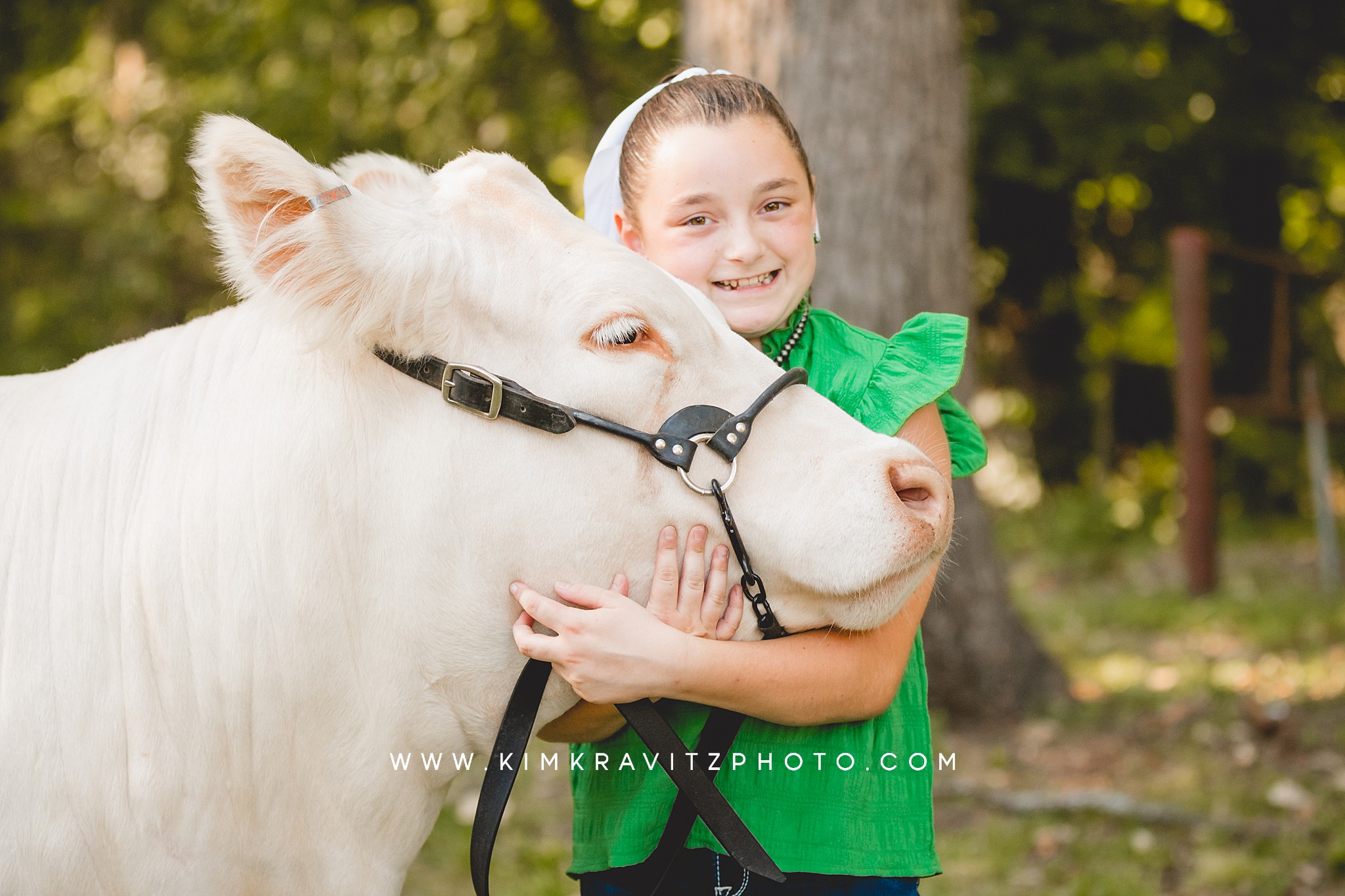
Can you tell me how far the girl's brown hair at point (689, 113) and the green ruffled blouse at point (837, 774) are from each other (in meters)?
0.45

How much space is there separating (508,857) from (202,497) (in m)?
2.92

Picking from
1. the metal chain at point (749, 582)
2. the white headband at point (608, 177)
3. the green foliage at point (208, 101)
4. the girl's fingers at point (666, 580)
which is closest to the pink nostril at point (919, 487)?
the metal chain at point (749, 582)

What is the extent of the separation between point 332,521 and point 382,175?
2.27 feet

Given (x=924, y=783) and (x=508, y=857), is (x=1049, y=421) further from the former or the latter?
(x=924, y=783)

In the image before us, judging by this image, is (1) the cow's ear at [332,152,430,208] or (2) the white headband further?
(2) the white headband

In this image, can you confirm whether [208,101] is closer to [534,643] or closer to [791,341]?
[791,341]

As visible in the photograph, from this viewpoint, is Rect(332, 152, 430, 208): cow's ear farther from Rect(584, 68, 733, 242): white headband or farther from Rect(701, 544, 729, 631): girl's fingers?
Rect(701, 544, 729, 631): girl's fingers

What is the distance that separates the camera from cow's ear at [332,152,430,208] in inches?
79.0

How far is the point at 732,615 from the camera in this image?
188cm

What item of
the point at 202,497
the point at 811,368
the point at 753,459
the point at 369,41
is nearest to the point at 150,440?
the point at 202,497

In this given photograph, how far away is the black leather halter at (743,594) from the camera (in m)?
1.77

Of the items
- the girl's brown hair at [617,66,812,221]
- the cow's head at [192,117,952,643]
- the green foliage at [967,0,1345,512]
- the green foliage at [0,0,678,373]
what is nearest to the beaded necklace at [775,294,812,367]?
the girl's brown hair at [617,66,812,221]

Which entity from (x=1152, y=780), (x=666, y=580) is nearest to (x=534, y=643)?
(x=666, y=580)

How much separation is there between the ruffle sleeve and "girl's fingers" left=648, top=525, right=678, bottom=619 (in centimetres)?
49
